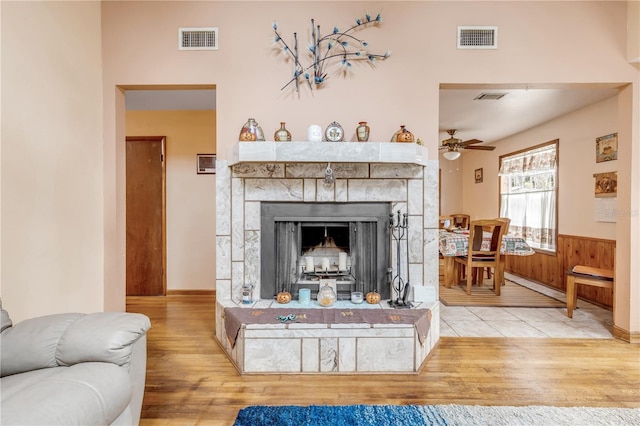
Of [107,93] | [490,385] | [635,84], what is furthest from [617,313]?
[107,93]

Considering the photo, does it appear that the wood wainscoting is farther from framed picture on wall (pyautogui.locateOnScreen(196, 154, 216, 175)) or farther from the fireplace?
framed picture on wall (pyautogui.locateOnScreen(196, 154, 216, 175))

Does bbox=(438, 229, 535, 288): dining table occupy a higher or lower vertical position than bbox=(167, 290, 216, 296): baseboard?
higher

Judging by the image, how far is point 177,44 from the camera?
2682 millimetres

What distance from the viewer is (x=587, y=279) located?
318cm

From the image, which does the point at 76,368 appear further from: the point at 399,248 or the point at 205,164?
the point at 205,164

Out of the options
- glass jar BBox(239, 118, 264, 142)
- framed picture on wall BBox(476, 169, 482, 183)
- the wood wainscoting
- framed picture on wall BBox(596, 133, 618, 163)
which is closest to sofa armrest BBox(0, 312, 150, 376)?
glass jar BBox(239, 118, 264, 142)

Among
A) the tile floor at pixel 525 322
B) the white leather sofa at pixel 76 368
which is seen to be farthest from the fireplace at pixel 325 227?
the white leather sofa at pixel 76 368

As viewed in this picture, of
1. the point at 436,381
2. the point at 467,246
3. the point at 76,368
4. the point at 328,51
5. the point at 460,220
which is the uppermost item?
the point at 328,51

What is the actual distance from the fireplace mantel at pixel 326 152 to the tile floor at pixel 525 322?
1659 mm

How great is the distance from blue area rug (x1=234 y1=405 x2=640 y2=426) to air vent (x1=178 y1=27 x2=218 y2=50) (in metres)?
2.67

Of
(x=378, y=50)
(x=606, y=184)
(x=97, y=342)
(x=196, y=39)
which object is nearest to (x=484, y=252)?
(x=606, y=184)

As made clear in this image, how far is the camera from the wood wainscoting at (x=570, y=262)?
3.80 metres

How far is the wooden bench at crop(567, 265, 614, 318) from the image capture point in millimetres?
3045

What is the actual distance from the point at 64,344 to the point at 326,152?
5.98 ft
